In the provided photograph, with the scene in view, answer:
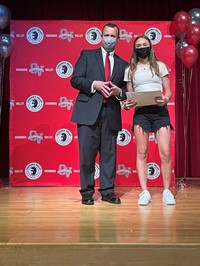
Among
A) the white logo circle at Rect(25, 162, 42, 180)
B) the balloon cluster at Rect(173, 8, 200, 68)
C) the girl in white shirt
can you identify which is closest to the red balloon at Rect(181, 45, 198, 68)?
the balloon cluster at Rect(173, 8, 200, 68)

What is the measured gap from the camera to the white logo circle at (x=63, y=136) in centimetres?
420

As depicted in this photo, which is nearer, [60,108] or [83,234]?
[83,234]

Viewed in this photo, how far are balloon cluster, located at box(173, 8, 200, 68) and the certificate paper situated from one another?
116cm

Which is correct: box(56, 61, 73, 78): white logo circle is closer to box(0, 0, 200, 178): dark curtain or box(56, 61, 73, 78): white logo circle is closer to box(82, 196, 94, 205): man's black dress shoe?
box(0, 0, 200, 178): dark curtain

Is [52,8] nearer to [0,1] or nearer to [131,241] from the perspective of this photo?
[0,1]

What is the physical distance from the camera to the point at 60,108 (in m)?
4.20

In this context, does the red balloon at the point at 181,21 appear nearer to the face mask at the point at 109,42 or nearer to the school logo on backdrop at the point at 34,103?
the face mask at the point at 109,42

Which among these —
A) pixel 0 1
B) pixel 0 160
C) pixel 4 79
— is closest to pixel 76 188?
pixel 0 160

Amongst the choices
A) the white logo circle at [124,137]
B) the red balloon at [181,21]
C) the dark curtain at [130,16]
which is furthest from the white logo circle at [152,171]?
the red balloon at [181,21]

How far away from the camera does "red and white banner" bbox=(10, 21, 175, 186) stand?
13.7 feet

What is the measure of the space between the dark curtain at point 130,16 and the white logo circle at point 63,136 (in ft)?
3.53

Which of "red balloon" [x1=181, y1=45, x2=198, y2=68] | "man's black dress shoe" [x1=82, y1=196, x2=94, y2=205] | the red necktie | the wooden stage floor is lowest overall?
the wooden stage floor

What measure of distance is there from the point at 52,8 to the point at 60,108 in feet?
4.98

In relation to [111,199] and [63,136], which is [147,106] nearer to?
[111,199]
